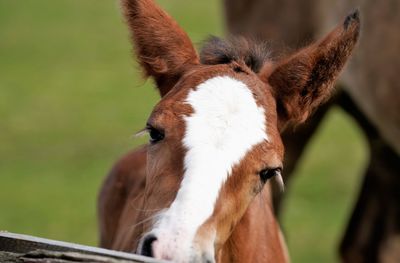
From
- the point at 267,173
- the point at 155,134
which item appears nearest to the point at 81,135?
the point at 155,134

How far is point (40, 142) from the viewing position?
12.8m

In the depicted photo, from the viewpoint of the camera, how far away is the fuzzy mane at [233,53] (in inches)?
165

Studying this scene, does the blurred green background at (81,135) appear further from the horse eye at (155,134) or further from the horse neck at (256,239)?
the horse eye at (155,134)

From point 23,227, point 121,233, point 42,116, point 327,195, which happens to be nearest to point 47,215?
point 23,227

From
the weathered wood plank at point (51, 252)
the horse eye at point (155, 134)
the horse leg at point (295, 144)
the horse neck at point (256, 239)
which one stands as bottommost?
the horse leg at point (295, 144)

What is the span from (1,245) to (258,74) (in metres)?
1.23

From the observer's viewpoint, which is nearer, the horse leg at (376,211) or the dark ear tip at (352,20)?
the dark ear tip at (352,20)

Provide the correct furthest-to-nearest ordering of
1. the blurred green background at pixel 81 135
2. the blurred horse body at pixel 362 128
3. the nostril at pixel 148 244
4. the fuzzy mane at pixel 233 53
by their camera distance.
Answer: the blurred green background at pixel 81 135 → the blurred horse body at pixel 362 128 → the fuzzy mane at pixel 233 53 → the nostril at pixel 148 244

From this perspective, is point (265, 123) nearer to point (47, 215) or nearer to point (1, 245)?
point (1, 245)

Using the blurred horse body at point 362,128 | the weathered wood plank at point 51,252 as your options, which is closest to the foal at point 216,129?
the weathered wood plank at point 51,252

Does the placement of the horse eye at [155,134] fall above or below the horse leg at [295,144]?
above

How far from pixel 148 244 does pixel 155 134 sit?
20.3 inches

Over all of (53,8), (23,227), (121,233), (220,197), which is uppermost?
(220,197)

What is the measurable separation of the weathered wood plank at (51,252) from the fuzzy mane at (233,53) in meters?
1.10
